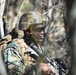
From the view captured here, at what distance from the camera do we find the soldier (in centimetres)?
344

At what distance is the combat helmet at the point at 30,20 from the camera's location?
11.5 feet

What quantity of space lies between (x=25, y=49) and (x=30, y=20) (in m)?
0.33

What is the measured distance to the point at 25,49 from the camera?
3500 mm

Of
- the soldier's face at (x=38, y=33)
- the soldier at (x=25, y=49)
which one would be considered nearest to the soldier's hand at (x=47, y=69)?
the soldier at (x=25, y=49)

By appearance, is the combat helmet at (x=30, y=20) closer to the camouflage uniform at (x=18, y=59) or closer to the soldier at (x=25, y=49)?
the soldier at (x=25, y=49)

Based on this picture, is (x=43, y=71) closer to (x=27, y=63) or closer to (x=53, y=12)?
(x=27, y=63)

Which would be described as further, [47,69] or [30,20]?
[30,20]

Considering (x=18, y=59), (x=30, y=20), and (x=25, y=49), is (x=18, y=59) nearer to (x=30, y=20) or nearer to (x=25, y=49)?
(x=25, y=49)

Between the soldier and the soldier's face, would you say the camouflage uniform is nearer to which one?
the soldier

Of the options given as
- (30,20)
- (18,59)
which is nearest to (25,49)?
(18,59)

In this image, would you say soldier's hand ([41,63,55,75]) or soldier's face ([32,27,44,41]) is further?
soldier's face ([32,27,44,41])

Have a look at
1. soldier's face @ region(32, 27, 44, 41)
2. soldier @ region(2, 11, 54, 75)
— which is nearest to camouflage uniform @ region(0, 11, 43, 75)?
soldier @ region(2, 11, 54, 75)

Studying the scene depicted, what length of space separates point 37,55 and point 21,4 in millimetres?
604

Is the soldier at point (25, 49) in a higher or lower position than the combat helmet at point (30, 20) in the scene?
lower
